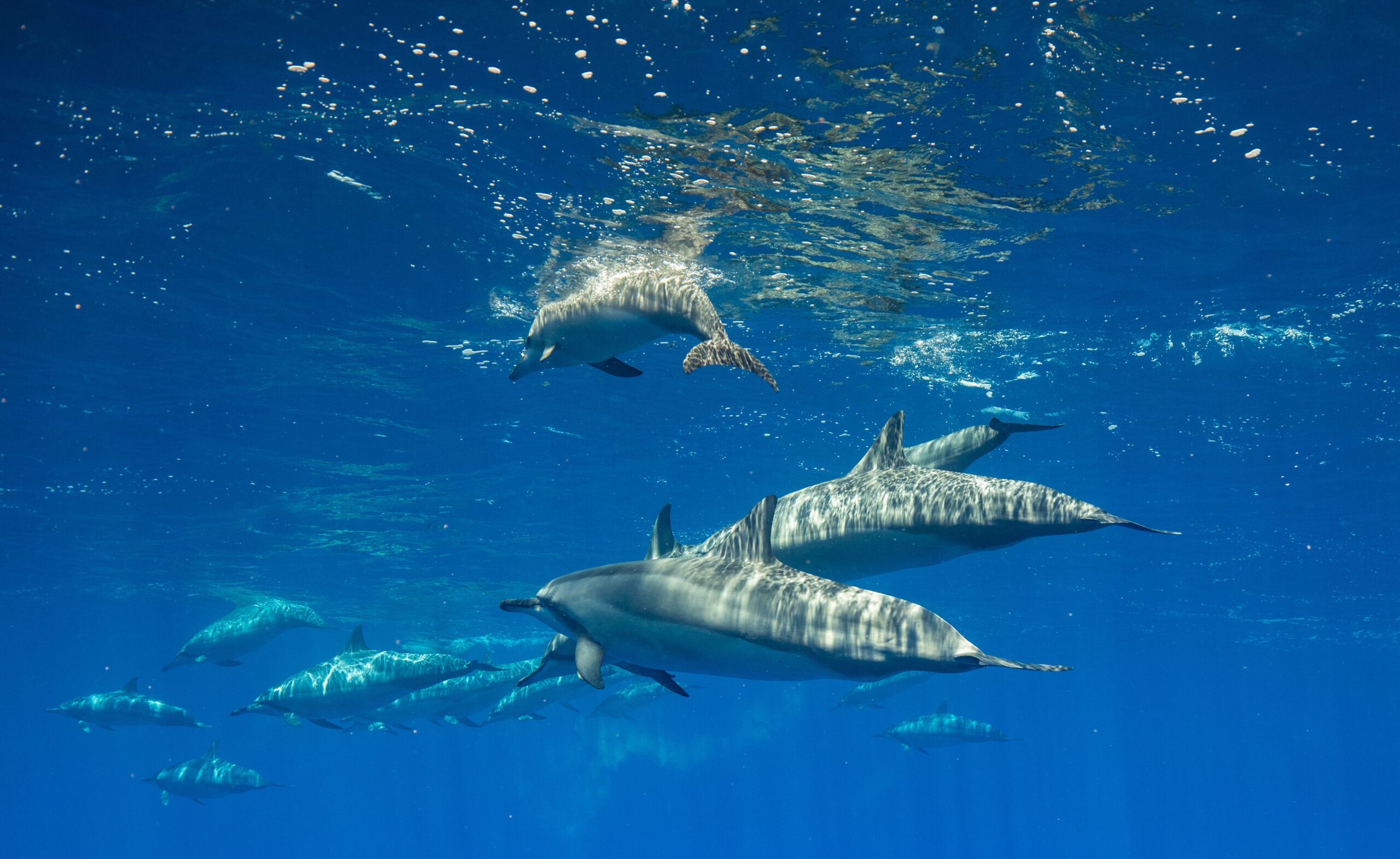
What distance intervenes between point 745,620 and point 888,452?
102 inches

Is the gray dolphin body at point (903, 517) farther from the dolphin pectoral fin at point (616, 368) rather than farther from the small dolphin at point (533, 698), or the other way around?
the small dolphin at point (533, 698)

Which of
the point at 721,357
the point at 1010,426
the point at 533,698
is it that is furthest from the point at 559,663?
the point at 533,698

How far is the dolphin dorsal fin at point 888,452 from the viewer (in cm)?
632

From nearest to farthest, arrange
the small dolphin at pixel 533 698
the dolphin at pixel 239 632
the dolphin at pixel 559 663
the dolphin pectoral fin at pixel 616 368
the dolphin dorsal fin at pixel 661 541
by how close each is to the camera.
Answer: the dolphin at pixel 559 663 < the dolphin dorsal fin at pixel 661 541 < the dolphin pectoral fin at pixel 616 368 < the dolphin at pixel 239 632 < the small dolphin at pixel 533 698

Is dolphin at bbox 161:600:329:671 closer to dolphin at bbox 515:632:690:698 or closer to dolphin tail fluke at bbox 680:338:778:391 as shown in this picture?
dolphin at bbox 515:632:690:698

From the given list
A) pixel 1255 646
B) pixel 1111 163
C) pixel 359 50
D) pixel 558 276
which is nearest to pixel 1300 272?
pixel 1111 163

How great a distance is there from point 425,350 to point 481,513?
11446 millimetres

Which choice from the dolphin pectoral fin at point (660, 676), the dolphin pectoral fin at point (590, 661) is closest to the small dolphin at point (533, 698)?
Result: the dolphin pectoral fin at point (660, 676)

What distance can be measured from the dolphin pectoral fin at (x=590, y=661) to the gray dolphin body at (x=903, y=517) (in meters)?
1.61

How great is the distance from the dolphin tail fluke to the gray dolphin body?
129 centimetres

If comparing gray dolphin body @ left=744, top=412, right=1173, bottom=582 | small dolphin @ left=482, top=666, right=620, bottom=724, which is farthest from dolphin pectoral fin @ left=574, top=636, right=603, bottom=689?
small dolphin @ left=482, top=666, right=620, bottom=724

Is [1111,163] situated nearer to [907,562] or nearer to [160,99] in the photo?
[907,562]

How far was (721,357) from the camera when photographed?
5.41 metres

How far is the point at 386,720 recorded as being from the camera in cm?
1526
